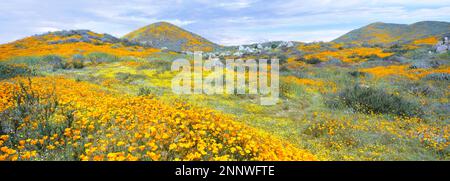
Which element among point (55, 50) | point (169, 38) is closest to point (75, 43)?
point (55, 50)

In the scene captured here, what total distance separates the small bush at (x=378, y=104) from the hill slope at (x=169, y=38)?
55407 mm

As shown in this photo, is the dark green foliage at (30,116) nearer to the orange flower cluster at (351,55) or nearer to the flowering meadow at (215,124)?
the flowering meadow at (215,124)

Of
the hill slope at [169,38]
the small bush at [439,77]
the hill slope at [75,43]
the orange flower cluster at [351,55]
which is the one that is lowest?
the small bush at [439,77]

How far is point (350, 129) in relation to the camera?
370 inches

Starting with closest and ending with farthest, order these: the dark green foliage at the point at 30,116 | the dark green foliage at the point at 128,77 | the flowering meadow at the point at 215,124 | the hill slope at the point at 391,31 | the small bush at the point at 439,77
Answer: the flowering meadow at the point at 215,124
the dark green foliage at the point at 30,116
the dark green foliage at the point at 128,77
the small bush at the point at 439,77
the hill slope at the point at 391,31

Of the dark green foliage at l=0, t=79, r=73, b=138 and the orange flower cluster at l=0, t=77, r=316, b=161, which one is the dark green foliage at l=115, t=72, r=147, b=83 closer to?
the dark green foliage at l=0, t=79, r=73, b=138

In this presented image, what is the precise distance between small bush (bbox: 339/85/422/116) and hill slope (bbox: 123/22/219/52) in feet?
182

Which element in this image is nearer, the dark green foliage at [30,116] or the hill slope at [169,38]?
the dark green foliage at [30,116]

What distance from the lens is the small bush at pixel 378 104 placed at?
11.8 meters

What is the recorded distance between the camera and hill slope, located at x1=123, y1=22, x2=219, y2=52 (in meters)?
69.6

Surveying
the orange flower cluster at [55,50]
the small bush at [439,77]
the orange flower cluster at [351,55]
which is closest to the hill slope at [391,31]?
the orange flower cluster at [351,55]

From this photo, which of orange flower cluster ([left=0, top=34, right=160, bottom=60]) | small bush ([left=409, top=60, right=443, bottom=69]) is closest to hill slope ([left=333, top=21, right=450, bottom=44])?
small bush ([left=409, top=60, right=443, bottom=69])

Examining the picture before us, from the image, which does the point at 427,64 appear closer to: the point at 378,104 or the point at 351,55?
the point at 351,55
